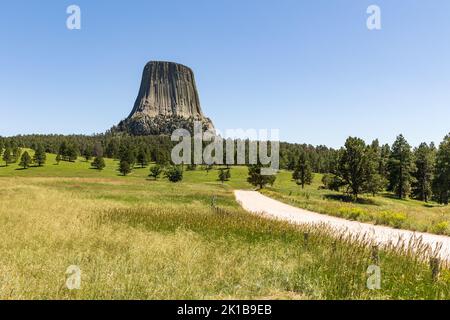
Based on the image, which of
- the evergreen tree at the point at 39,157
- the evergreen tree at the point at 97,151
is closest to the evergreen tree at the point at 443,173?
the evergreen tree at the point at 39,157

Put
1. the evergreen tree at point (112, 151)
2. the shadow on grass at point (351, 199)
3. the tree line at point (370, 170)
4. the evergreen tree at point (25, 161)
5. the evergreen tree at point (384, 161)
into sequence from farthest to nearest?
the evergreen tree at point (112, 151)
the evergreen tree at point (25, 161)
the evergreen tree at point (384, 161)
the tree line at point (370, 170)
the shadow on grass at point (351, 199)

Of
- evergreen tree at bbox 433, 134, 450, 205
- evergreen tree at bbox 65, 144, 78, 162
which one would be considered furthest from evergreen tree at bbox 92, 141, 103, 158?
evergreen tree at bbox 433, 134, 450, 205

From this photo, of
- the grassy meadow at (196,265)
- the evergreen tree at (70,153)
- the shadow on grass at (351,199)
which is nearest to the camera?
the grassy meadow at (196,265)

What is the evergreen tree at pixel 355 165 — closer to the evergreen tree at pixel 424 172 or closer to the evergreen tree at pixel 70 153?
the evergreen tree at pixel 424 172

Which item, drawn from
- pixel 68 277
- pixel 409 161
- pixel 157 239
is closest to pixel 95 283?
pixel 68 277

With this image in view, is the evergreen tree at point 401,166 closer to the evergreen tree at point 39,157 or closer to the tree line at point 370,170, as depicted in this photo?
the tree line at point 370,170

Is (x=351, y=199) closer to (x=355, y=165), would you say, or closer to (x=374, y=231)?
(x=355, y=165)

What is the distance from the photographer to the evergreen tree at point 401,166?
7719cm

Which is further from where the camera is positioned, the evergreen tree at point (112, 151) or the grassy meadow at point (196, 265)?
the evergreen tree at point (112, 151)

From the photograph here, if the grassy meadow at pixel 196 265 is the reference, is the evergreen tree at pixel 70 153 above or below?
above

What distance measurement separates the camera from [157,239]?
11547 millimetres

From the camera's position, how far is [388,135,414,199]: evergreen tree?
77.2 m

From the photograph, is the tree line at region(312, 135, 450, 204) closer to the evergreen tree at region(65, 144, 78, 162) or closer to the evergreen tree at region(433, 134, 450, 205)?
the evergreen tree at region(433, 134, 450, 205)
